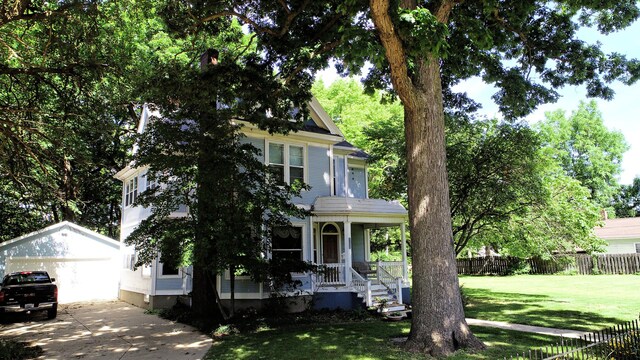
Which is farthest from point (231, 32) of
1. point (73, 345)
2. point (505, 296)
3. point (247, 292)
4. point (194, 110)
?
point (505, 296)

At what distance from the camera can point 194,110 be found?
12.7 meters

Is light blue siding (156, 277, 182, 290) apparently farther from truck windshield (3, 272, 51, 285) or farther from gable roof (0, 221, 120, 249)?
gable roof (0, 221, 120, 249)

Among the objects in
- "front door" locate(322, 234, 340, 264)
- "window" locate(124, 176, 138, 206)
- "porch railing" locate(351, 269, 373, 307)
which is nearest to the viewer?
"porch railing" locate(351, 269, 373, 307)

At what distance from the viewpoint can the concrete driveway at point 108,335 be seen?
992cm

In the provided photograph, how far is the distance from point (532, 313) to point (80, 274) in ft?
73.4

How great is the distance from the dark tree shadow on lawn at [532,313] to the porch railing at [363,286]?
350 centimetres

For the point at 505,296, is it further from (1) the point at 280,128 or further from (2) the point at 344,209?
(1) the point at 280,128

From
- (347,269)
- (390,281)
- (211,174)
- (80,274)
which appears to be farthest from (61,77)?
(80,274)

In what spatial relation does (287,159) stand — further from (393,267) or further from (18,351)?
(18,351)

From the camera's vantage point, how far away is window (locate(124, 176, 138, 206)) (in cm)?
2125

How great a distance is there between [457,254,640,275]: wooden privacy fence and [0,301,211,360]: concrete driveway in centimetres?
2453

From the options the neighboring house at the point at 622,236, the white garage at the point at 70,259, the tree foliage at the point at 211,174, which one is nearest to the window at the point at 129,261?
the white garage at the point at 70,259

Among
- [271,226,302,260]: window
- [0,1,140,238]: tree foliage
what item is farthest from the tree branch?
[271,226,302,260]: window

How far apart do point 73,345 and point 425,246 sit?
31.4ft
